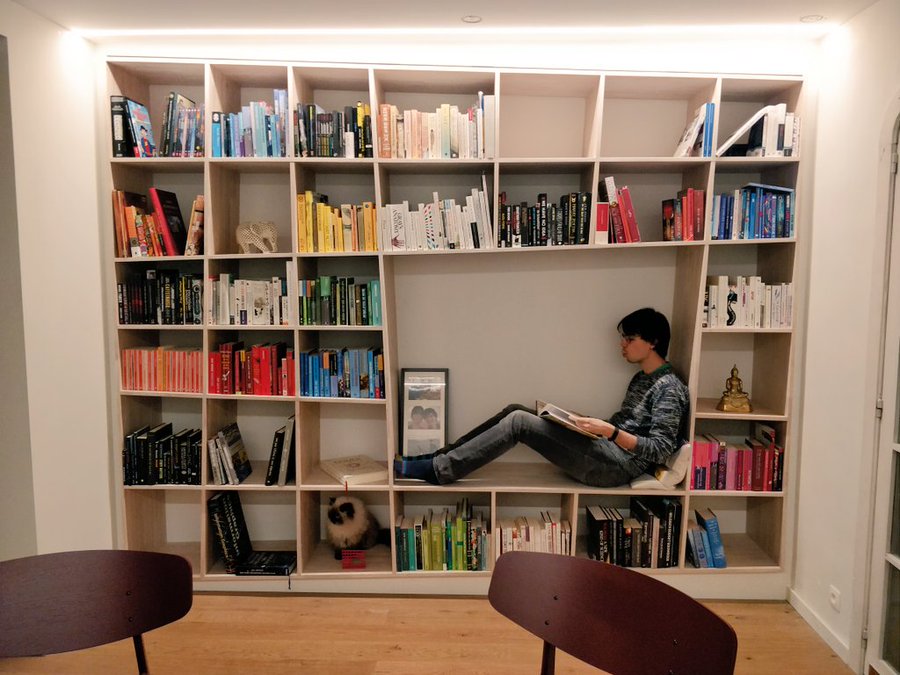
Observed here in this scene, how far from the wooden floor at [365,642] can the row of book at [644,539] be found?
332 mm

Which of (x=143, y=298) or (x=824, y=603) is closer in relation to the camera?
(x=824, y=603)

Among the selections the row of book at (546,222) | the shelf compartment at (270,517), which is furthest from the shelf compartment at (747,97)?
the shelf compartment at (270,517)

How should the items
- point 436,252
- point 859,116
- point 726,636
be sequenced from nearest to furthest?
1. point 726,636
2. point 859,116
3. point 436,252

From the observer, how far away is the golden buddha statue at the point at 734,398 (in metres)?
2.98

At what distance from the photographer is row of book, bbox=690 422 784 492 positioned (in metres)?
2.96

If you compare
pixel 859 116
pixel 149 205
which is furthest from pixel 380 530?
pixel 859 116

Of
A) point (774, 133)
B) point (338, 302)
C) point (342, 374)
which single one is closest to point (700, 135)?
point (774, 133)

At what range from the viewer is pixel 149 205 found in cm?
323

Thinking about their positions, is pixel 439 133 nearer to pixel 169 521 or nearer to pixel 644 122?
pixel 644 122

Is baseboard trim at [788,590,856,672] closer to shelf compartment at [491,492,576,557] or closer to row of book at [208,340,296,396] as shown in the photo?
shelf compartment at [491,492,576,557]

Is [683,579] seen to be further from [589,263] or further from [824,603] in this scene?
[589,263]

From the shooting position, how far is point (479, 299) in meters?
3.28

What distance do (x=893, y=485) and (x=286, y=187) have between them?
295 cm

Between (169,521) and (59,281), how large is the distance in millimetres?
1443
